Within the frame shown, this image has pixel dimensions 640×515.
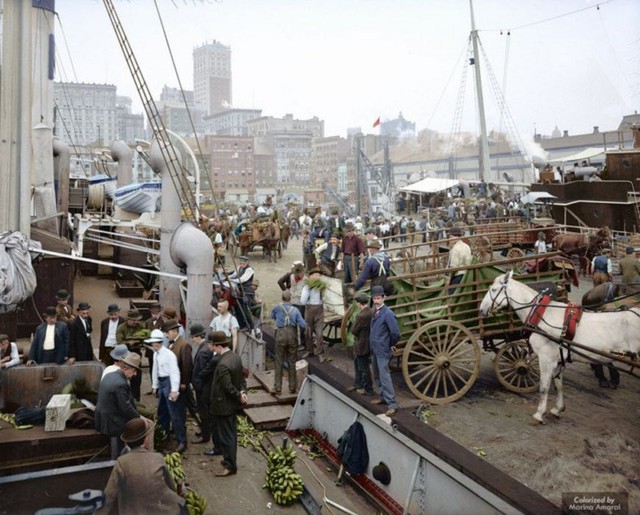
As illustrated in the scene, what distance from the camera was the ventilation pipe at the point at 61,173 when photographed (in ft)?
50.4

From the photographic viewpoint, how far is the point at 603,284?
10.9 m

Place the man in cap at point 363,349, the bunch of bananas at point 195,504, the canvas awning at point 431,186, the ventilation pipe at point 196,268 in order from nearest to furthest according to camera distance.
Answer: the bunch of bananas at point 195,504 < the man in cap at point 363,349 < the ventilation pipe at point 196,268 < the canvas awning at point 431,186

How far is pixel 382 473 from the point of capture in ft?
21.5

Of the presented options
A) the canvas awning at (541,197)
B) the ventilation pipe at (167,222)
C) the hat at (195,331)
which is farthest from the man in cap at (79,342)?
the canvas awning at (541,197)

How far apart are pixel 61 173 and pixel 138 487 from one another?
13364 mm

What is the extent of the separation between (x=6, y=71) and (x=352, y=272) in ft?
25.0

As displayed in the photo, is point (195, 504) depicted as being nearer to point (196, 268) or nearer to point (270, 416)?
point (270, 416)

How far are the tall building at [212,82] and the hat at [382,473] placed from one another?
88494 millimetres

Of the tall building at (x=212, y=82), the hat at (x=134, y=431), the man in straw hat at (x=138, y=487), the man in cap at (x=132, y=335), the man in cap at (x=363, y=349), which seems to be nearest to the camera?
the man in straw hat at (x=138, y=487)

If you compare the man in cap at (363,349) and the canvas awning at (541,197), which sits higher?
the canvas awning at (541,197)

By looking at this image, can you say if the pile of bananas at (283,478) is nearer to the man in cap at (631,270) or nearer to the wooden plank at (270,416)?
the wooden plank at (270,416)

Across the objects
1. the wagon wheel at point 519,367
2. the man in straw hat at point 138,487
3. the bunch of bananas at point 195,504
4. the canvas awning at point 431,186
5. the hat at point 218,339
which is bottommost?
the bunch of bananas at point 195,504

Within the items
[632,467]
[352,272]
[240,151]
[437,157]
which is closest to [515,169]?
[437,157]

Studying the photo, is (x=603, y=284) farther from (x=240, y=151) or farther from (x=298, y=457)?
(x=240, y=151)
